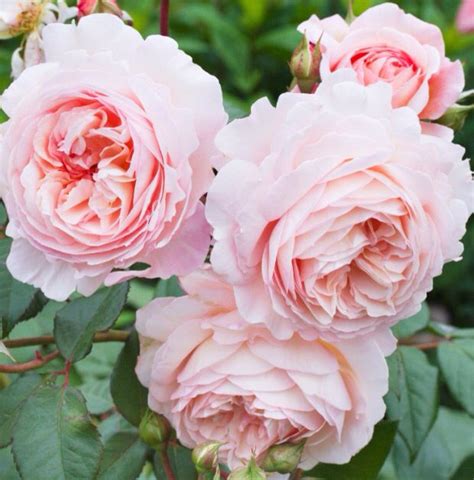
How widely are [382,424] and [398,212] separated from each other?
0.98 feet

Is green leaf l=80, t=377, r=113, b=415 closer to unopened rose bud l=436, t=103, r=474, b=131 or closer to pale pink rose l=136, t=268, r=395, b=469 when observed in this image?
pale pink rose l=136, t=268, r=395, b=469

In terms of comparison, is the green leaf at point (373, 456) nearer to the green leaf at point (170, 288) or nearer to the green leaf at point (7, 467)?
the green leaf at point (170, 288)

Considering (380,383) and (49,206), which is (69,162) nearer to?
(49,206)

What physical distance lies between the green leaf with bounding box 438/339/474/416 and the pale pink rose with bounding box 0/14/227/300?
435mm

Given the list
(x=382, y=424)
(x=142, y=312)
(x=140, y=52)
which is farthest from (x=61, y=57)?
(x=382, y=424)

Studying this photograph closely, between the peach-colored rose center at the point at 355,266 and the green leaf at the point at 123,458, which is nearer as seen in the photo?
the peach-colored rose center at the point at 355,266

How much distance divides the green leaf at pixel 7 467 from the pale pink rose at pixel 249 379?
0.36 metres

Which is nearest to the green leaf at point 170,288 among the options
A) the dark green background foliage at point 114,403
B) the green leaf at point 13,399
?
the dark green background foliage at point 114,403

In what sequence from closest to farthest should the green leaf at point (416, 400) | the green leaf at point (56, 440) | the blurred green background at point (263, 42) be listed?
the green leaf at point (56, 440) < the green leaf at point (416, 400) < the blurred green background at point (263, 42)

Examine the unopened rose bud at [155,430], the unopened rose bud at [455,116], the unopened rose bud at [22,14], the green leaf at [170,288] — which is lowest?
the green leaf at [170,288]

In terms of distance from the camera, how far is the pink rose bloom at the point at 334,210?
Result: 664 mm

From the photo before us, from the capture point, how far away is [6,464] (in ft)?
3.58

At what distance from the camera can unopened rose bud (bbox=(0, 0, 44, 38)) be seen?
0.90 meters

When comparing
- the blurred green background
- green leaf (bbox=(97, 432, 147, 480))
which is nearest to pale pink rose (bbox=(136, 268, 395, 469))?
green leaf (bbox=(97, 432, 147, 480))
